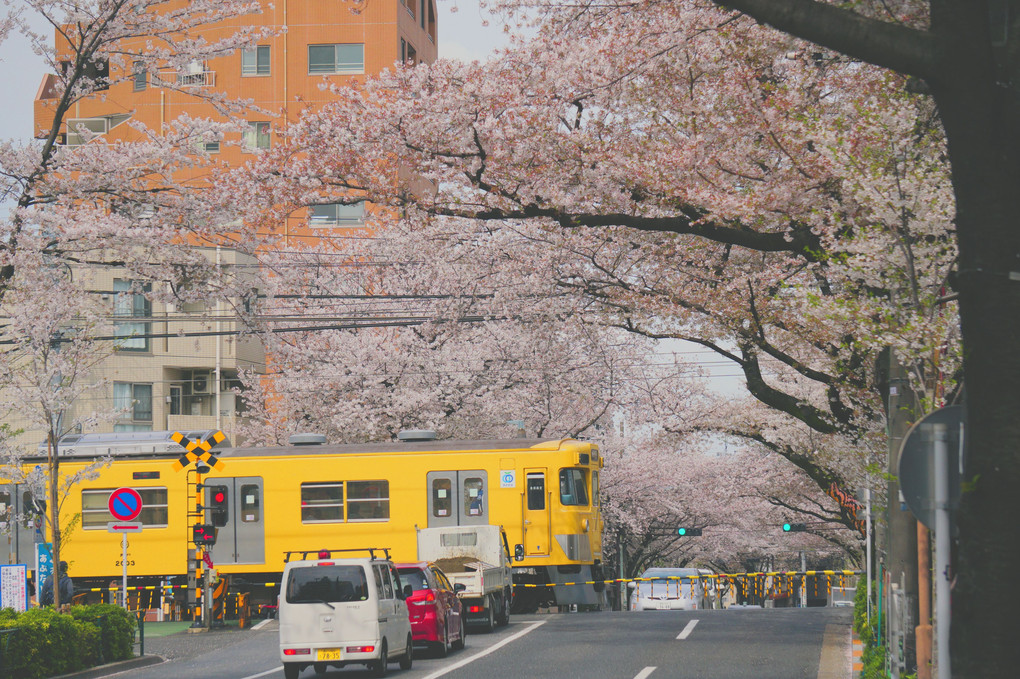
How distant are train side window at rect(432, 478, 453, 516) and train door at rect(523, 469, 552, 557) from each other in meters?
1.65

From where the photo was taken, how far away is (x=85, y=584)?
1099 inches

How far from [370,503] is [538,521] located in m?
3.63

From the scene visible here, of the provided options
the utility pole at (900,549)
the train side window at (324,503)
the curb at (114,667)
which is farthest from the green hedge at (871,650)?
the train side window at (324,503)

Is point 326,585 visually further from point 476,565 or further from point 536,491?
point 536,491

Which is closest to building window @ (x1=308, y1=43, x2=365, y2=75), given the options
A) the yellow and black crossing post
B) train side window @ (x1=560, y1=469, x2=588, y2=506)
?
the yellow and black crossing post

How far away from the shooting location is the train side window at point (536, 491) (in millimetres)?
26594

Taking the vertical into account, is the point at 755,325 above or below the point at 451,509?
above

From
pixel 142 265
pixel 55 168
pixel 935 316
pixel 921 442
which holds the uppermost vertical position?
pixel 55 168

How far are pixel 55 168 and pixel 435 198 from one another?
4.26 m

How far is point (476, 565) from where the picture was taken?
21703mm

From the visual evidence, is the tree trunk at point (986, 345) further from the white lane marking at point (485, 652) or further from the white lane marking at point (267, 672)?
the white lane marking at point (267, 672)

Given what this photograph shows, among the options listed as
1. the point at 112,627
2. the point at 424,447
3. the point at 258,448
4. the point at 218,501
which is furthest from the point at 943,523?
the point at 258,448

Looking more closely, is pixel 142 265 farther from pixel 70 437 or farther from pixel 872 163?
pixel 70 437

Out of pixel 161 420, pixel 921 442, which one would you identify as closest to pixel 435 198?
pixel 921 442
